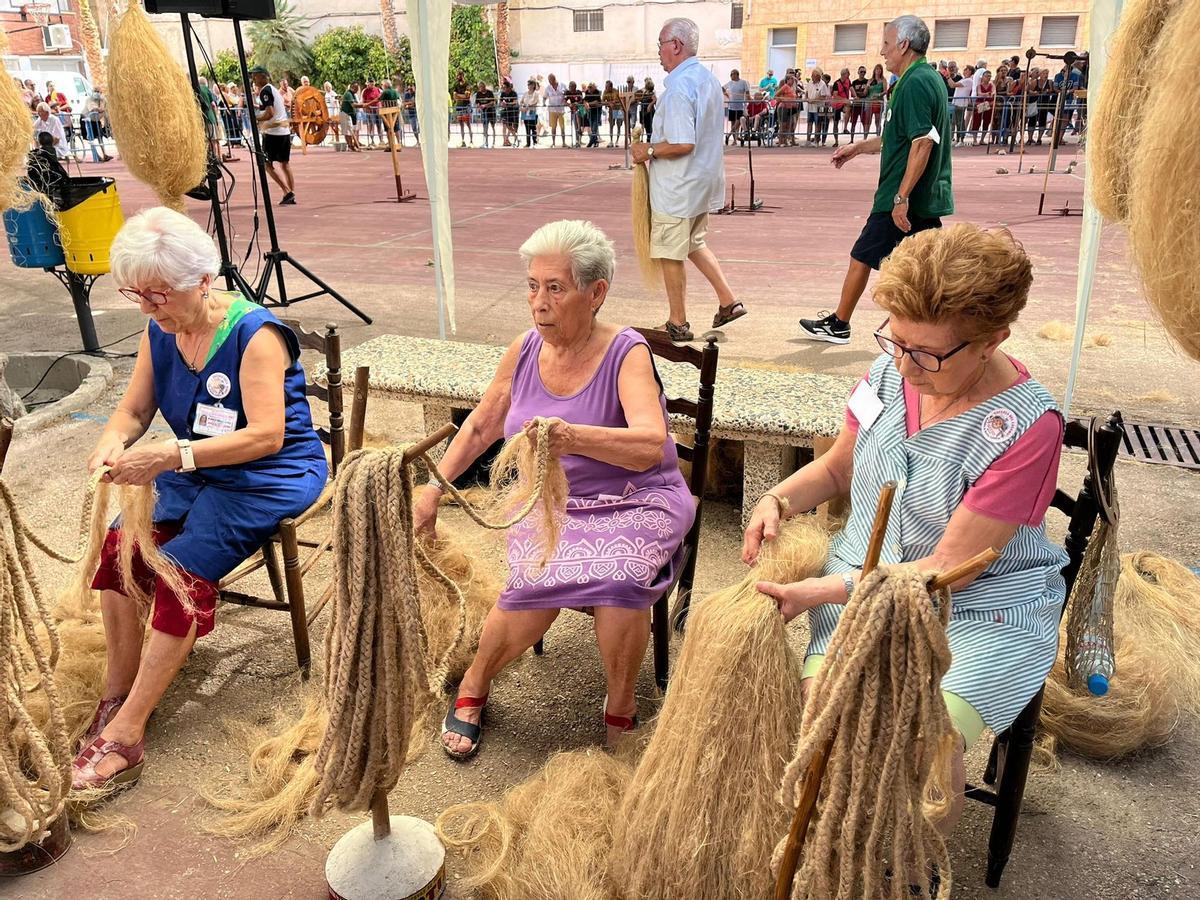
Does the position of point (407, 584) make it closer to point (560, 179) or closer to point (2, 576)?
point (2, 576)

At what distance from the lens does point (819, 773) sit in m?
1.48

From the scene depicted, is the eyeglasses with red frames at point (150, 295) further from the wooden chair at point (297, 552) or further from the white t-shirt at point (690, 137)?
the white t-shirt at point (690, 137)

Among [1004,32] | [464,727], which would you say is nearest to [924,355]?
[464,727]

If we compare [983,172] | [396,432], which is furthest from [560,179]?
[396,432]

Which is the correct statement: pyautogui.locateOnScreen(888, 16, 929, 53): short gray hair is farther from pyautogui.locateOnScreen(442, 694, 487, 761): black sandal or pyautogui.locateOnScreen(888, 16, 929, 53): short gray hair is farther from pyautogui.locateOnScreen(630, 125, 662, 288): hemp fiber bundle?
pyautogui.locateOnScreen(442, 694, 487, 761): black sandal

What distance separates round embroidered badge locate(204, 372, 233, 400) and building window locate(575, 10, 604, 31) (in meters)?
38.9

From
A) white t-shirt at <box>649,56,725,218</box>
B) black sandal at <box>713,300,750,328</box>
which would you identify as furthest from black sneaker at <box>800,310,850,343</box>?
white t-shirt at <box>649,56,725,218</box>

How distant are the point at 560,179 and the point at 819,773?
14988 mm

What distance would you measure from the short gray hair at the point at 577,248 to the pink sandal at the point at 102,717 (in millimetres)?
1640

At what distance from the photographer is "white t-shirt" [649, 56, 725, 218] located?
5449mm

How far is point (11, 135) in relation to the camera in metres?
3.68

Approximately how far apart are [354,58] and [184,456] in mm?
39357

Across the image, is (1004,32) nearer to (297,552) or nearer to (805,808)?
(297,552)

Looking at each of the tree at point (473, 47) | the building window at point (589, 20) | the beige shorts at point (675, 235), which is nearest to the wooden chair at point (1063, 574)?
the beige shorts at point (675, 235)
